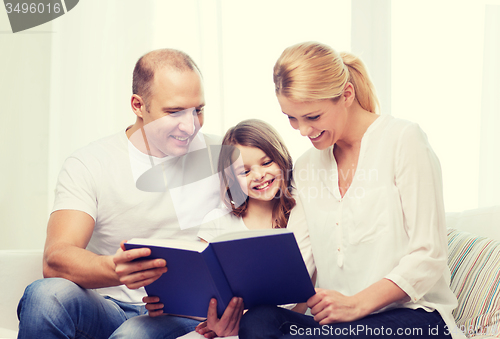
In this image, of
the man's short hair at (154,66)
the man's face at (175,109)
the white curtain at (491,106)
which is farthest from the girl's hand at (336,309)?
the white curtain at (491,106)

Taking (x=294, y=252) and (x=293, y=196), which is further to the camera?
(x=293, y=196)

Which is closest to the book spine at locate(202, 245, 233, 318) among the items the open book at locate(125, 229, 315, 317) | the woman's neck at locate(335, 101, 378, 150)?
the open book at locate(125, 229, 315, 317)

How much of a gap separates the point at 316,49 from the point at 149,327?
32.4 inches

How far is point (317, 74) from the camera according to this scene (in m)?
1.08

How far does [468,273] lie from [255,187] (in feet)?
2.11

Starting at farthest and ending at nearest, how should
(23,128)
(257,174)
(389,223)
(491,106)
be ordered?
1. (23,128)
2. (491,106)
3. (257,174)
4. (389,223)

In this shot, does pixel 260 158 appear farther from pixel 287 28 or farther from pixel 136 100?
pixel 287 28

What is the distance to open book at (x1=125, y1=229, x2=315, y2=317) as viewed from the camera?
2.88 feet

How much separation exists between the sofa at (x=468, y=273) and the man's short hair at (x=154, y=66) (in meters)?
0.63

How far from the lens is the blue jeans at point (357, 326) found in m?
0.91

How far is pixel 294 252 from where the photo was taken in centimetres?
90

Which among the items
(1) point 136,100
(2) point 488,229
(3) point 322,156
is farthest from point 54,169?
(2) point 488,229

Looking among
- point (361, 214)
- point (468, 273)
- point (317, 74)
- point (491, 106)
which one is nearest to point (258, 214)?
point (361, 214)

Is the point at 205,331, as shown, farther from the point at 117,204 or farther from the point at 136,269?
the point at 117,204
